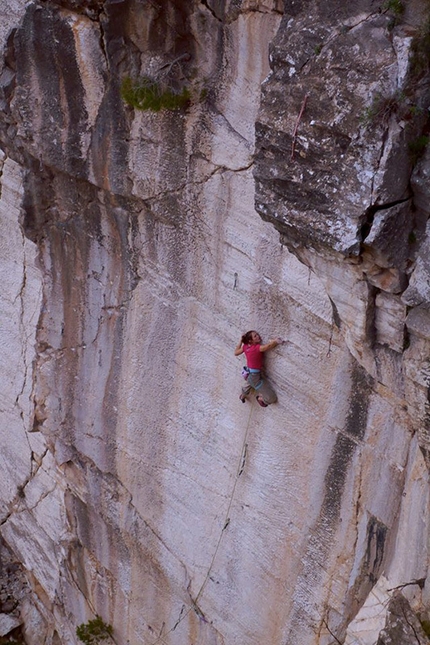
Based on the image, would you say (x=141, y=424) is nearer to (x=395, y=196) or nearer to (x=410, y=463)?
(x=410, y=463)

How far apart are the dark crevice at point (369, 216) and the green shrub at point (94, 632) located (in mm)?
6695

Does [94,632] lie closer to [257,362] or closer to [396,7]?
[257,362]

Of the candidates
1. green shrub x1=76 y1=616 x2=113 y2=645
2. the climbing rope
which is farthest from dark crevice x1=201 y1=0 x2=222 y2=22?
green shrub x1=76 y1=616 x2=113 y2=645

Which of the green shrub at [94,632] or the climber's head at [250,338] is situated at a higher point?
the climber's head at [250,338]

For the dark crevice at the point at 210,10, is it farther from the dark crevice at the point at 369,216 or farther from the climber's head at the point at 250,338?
the climber's head at the point at 250,338

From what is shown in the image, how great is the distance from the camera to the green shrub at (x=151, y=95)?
235 inches

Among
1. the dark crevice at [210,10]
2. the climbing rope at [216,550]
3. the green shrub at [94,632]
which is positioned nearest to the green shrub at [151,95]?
the dark crevice at [210,10]

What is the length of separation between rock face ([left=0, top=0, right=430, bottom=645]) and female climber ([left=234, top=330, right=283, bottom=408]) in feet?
0.43

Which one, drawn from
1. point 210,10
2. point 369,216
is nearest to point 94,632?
point 369,216

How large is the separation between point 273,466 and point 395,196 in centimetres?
304

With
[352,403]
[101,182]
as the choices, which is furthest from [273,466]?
[101,182]

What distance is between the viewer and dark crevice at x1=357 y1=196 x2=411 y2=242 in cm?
445

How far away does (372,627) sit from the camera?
573 cm

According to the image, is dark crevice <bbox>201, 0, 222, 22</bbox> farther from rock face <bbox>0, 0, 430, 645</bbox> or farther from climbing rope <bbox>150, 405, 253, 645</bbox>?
climbing rope <bbox>150, 405, 253, 645</bbox>
